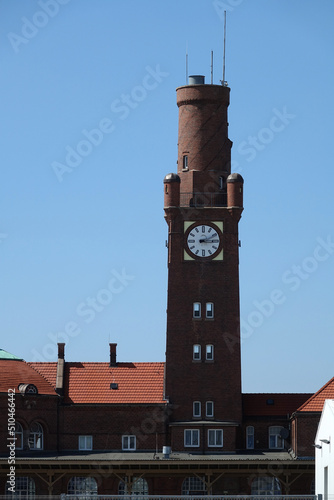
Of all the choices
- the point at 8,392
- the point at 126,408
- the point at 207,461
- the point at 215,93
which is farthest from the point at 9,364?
the point at 215,93

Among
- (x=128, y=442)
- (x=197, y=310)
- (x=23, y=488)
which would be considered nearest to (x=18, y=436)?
(x=23, y=488)

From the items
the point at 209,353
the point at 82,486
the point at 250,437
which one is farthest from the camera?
the point at 250,437

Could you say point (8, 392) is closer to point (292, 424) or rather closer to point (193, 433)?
point (193, 433)

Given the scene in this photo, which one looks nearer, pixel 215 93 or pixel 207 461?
pixel 207 461

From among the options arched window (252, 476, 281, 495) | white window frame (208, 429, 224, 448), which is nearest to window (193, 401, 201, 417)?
white window frame (208, 429, 224, 448)

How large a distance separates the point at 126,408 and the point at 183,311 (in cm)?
770

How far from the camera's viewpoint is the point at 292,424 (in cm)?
9038

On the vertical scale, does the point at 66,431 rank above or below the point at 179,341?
below

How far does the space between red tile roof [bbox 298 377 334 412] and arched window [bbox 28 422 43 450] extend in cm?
1758

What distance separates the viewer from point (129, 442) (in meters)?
91.1

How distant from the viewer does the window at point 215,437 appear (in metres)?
89.9

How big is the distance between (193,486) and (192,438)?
13.4 feet

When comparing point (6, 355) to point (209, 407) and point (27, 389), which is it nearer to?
point (27, 389)

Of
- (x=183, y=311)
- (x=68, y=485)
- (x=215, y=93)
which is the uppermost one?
(x=215, y=93)
